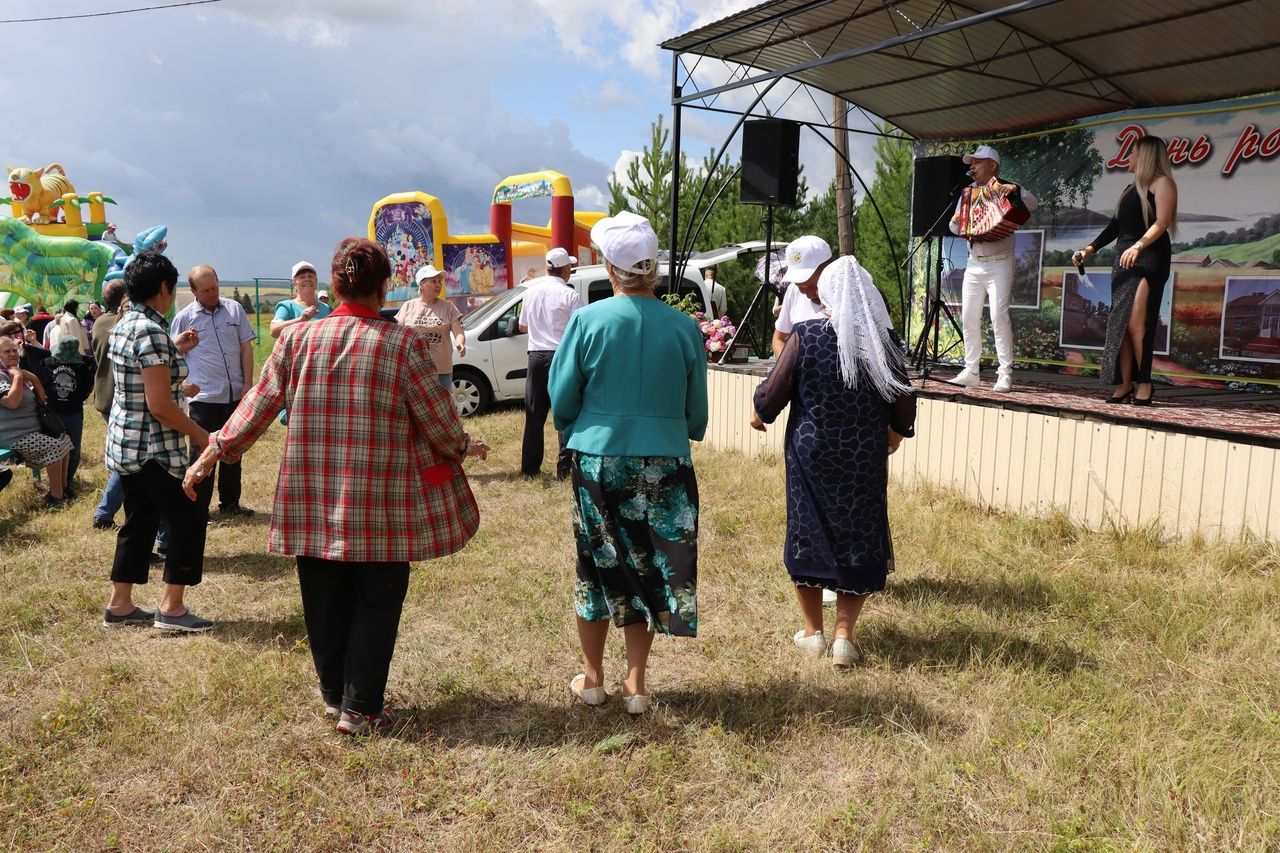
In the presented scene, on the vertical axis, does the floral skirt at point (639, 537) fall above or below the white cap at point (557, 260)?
below

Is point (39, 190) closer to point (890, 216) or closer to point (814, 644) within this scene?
point (890, 216)

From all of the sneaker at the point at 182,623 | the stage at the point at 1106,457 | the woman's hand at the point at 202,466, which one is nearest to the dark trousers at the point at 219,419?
the sneaker at the point at 182,623

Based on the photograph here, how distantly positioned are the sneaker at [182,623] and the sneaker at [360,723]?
4.45 ft

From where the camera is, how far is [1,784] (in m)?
2.86

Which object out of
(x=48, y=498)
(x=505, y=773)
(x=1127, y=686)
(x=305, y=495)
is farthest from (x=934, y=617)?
(x=48, y=498)

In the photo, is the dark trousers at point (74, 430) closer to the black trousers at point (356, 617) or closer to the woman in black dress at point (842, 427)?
the black trousers at point (356, 617)

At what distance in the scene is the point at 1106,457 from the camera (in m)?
5.39

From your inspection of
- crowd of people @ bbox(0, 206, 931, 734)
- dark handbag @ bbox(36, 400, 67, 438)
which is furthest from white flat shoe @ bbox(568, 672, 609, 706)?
dark handbag @ bbox(36, 400, 67, 438)

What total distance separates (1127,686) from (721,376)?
5.72 m

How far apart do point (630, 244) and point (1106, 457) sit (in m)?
3.62

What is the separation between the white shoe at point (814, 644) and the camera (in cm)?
390

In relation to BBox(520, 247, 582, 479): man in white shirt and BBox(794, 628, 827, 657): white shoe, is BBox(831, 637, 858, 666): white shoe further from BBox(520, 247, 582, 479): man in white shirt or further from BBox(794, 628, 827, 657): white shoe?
BBox(520, 247, 582, 479): man in white shirt

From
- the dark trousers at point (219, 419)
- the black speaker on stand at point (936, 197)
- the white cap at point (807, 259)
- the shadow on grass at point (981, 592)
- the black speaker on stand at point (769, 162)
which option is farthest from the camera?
the black speaker on stand at point (769, 162)

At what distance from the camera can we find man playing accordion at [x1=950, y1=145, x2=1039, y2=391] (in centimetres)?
689
